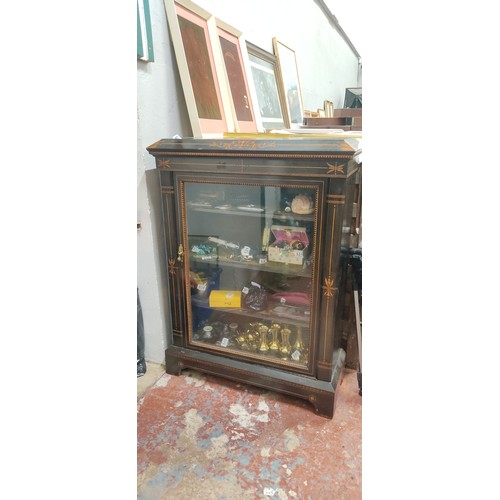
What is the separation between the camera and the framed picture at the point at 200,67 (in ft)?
5.24

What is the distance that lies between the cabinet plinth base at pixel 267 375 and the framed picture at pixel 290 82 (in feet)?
6.03

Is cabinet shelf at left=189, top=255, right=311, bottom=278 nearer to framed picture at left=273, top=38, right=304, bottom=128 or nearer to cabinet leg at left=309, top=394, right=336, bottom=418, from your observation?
cabinet leg at left=309, top=394, right=336, bottom=418

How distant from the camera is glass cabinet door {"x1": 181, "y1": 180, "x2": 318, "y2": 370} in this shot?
5.21 feet

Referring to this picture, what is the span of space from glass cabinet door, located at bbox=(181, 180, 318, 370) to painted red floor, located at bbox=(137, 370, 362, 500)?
0.71ft

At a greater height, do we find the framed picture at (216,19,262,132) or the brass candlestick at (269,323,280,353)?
the framed picture at (216,19,262,132)

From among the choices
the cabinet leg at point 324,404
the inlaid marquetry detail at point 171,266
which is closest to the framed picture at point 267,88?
the inlaid marquetry detail at point 171,266

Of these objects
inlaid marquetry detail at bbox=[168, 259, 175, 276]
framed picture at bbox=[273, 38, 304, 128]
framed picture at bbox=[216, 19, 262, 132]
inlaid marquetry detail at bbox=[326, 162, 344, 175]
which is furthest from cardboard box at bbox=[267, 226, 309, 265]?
framed picture at bbox=[273, 38, 304, 128]

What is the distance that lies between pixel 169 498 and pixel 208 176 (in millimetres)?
1170

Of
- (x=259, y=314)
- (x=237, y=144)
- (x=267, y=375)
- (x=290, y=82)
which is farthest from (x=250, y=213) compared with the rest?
(x=290, y=82)

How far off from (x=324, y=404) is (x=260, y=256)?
71 centimetres

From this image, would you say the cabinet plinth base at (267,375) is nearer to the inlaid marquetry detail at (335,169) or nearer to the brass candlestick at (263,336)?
the brass candlestick at (263,336)

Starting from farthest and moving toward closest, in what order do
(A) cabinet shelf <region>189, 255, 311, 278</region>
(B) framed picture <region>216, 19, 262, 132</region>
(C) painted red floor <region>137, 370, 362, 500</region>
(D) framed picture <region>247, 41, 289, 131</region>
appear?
1. (D) framed picture <region>247, 41, 289, 131</region>
2. (B) framed picture <region>216, 19, 262, 132</region>
3. (A) cabinet shelf <region>189, 255, 311, 278</region>
4. (C) painted red floor <region>137, 370, 362, 500</region>

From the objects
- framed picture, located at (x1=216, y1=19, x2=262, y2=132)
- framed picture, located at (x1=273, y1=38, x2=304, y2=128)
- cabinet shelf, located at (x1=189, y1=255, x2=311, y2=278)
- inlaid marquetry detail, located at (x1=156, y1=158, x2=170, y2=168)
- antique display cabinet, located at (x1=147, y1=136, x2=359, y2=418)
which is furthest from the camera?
framed picture, located at (x1=273, y1=38, x2=304, y2=128)
